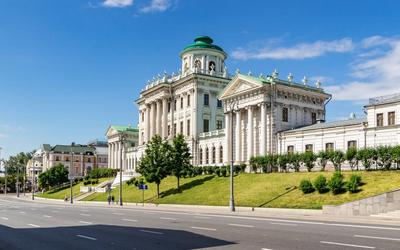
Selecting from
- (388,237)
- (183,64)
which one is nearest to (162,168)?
(183,64)

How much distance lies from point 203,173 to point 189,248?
60366 mm

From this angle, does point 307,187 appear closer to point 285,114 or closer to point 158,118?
point 285,114

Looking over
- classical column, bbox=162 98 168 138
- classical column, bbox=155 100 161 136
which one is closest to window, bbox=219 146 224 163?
classical column, bbox=162 98 168 138

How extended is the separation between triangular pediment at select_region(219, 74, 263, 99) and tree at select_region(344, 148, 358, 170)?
761 inches

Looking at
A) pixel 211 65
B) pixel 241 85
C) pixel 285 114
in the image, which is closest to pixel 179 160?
pixel 241 85

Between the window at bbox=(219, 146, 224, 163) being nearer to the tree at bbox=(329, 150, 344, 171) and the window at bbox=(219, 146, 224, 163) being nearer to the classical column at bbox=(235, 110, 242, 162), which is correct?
the classical column at bbox=(235, 110, 242, 162)

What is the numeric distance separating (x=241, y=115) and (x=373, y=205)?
43080 mm

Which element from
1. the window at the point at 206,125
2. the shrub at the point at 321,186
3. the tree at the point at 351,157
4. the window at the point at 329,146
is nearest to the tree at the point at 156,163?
the window at the point at 206,125

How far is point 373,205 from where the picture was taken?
32.9 metres

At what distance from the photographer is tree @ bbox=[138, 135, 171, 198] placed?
6662 centimetres

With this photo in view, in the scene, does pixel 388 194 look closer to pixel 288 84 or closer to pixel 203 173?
pixel 288 84

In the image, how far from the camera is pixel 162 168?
219ft

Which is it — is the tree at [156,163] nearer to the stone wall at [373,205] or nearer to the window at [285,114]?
the window at [285,114]

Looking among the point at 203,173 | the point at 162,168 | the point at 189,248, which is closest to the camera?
the point at 189,248
